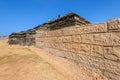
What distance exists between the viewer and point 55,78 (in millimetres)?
3977

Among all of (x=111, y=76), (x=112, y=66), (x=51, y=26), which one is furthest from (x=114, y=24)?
(x=51, y=26)

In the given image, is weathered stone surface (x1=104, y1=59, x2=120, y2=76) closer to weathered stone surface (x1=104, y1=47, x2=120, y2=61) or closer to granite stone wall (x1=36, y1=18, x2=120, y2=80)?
granite stone wall (x1=36, y1=18, x2=120, y2=80)

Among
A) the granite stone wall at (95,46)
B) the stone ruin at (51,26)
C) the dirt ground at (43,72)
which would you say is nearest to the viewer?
the granite stone wall at (95,46)

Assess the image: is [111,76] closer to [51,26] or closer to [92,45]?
[92,45]

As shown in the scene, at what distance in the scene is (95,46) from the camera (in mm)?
4145

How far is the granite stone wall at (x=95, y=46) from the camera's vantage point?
3.50m

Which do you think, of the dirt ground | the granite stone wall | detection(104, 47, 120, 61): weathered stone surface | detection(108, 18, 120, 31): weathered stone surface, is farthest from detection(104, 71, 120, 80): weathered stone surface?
detection(108, 18, 120, 31): weathered stone surface

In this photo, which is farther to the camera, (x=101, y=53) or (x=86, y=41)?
(x=86, y=41)

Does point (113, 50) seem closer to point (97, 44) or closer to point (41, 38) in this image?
point (97, 44)

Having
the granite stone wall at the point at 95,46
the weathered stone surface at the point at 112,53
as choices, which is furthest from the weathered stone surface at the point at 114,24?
the weathered stone surface at the point at 112,53

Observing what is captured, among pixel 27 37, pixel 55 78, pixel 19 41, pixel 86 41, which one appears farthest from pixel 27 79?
pixel 19 41

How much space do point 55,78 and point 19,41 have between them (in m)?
6.87

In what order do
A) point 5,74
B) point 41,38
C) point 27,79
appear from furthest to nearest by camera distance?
point 41,38
point 5,74
point 27,79

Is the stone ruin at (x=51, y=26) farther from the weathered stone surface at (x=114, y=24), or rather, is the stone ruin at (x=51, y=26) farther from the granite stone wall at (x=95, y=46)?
the weathered stone surface at (x=114, y=24)
